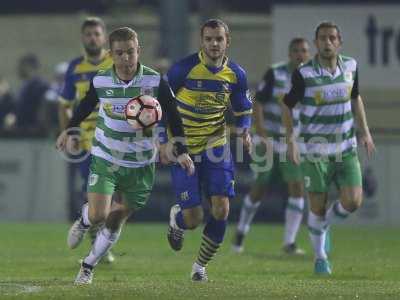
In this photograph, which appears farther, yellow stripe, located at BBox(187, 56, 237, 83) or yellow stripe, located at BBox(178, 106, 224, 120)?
yellow stripe, located at BBox(178, 106, 224, 120)

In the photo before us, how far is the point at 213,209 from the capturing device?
1330 centimetres

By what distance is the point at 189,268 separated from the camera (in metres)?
15.4

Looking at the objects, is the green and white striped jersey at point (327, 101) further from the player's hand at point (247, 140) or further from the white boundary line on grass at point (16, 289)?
the white boundary line on grass at point (16, 289)

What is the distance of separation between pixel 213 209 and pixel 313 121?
209 cm

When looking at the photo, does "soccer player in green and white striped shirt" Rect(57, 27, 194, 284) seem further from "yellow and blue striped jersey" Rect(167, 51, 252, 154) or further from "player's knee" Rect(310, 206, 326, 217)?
"player's knee" Rect(310, 206, 326, 217)

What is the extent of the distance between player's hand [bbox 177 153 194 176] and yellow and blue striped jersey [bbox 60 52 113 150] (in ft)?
11.1

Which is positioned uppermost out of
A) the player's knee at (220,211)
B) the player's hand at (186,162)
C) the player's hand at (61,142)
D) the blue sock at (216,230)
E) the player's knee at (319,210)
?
the player's hand at (61,142)

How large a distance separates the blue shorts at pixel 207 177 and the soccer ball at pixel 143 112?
39.0 inches

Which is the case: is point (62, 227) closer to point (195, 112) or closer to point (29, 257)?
point (29, 257)

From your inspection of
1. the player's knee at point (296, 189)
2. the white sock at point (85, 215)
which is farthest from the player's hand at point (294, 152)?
the player's knee at point (296, 189)

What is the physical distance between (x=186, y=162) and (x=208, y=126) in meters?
0.94

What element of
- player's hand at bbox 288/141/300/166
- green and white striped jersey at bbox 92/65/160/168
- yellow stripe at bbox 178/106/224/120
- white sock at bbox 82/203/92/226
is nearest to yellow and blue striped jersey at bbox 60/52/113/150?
white sock at bbox 82/203/92/226

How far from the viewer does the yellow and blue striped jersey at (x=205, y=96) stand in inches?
526

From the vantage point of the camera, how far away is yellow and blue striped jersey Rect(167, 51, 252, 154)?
13.4 m
